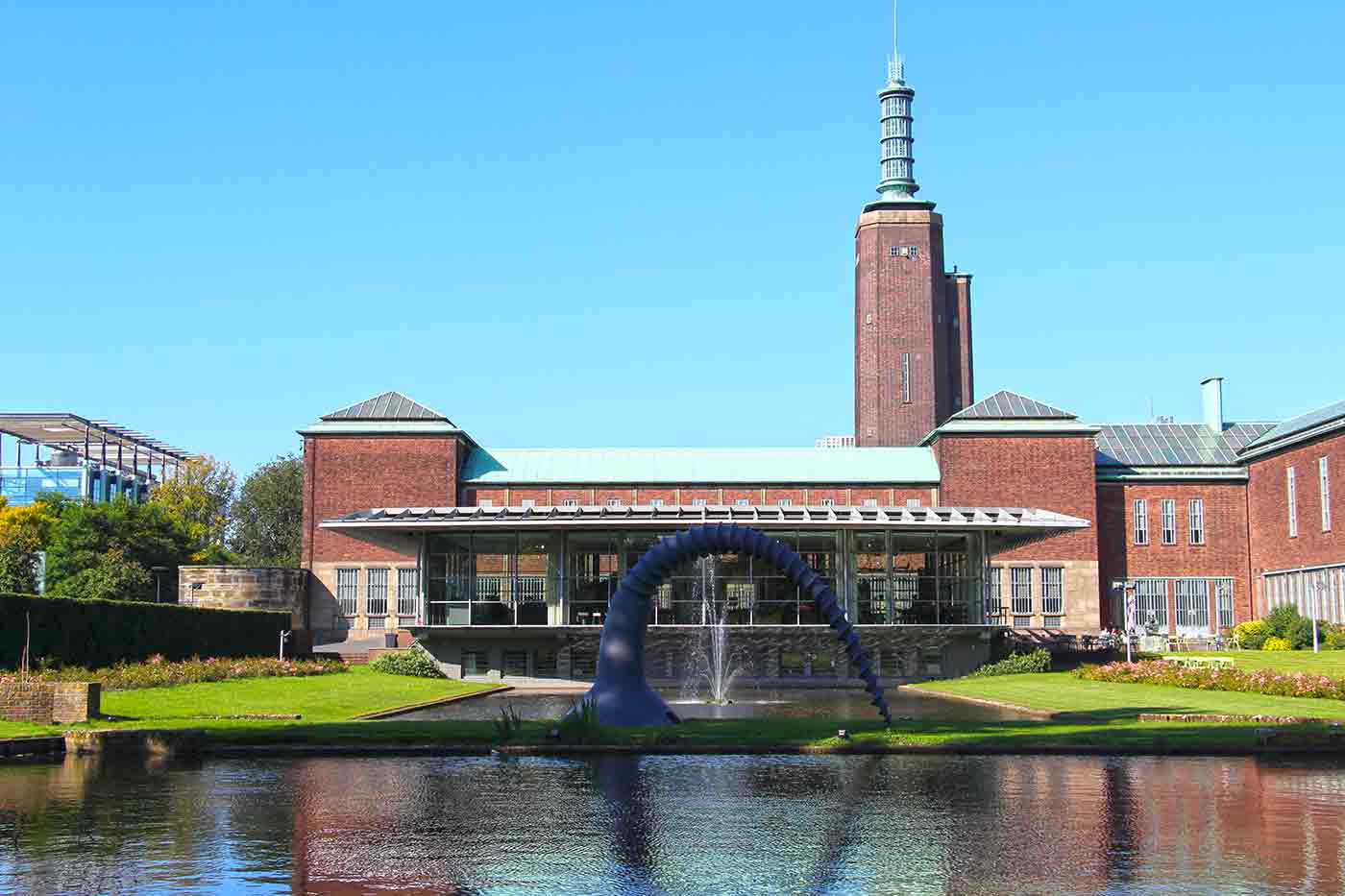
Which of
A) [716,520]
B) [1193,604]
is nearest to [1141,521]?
[1193,604]

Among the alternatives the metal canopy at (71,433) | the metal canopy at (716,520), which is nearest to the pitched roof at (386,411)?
the metal canopy at (716,520)

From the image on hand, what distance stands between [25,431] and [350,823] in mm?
103373

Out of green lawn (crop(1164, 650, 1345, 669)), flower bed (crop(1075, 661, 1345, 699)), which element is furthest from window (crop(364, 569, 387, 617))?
green lawn (crop(1164, 650, 1345, 669))

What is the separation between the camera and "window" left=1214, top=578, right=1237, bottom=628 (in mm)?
62000

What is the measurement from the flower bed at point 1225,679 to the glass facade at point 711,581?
23.8 feet

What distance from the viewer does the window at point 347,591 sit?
58.8 meters

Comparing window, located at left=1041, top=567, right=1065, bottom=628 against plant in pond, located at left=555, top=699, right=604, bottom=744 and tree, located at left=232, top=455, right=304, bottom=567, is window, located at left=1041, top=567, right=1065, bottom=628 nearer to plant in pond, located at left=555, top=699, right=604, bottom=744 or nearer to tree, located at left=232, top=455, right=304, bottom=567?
plant in pond, located at left=555, top=699, right=604, bottom=744

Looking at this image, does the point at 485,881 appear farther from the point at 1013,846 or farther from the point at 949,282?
the point at 949,282

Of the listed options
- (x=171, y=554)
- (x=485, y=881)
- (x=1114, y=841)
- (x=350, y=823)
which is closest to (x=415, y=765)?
(x=350, y=823)

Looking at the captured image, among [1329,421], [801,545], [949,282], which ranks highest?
[949,282]

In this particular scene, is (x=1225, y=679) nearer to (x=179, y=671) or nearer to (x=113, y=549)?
(x=179, y=671)

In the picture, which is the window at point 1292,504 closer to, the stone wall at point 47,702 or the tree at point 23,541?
the stone wall at point 47,702

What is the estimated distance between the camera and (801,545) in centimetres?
4906

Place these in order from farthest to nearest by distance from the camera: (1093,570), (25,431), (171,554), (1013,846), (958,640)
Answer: (25,431), (171,554), (1093,570), (958,640), (1013,846)
